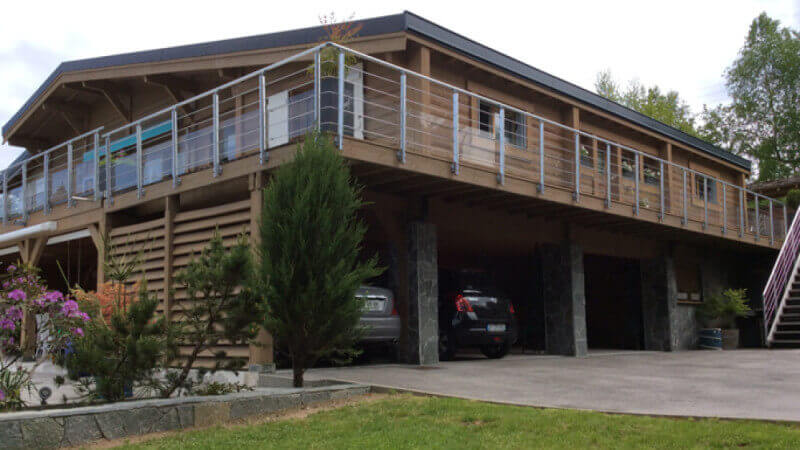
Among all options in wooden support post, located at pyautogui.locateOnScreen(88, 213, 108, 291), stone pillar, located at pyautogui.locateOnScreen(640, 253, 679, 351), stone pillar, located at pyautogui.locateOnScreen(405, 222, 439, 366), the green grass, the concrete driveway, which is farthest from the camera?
stone pillar, located at pyautogui.locateOnScreen(640, 253, 679, 351)

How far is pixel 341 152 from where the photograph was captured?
28.6 feet

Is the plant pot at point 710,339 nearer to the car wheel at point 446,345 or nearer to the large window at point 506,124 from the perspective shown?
the large window at point 506,124

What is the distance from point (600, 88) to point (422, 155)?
4090 cm

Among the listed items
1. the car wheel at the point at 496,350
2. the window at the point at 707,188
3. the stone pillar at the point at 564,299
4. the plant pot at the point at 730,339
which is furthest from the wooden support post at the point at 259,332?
the window at the point at 707,188

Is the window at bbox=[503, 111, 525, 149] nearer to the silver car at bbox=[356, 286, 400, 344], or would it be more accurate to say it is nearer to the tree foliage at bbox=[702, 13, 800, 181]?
the silver car at bbox=[356, 286, 400, 344]

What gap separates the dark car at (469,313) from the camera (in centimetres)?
1172

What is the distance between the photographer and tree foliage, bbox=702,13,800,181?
40.1 meters

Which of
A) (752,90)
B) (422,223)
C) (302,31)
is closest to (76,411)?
(422,223)

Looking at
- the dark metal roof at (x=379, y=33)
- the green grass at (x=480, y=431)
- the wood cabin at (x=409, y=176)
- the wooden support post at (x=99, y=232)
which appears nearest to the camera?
the green grass at (x=480, y=431)

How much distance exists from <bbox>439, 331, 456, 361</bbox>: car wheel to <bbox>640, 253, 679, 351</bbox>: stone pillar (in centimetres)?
727

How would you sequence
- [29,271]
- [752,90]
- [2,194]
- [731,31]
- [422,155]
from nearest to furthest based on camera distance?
[29,271]
[422,155]
[2,194]
[752,90]
[731,31]

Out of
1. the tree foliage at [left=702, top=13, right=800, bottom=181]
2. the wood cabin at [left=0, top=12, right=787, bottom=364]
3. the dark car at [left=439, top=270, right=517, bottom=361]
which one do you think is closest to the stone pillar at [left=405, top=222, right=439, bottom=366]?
the wood cabin at [left=0, top=12, right=787, bottom=364]

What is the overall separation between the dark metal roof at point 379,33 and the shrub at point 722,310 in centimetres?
495

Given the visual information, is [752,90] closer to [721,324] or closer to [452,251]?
[721,324]
